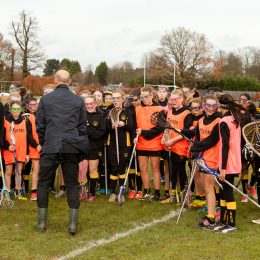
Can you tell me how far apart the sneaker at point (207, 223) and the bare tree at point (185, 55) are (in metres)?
51.7

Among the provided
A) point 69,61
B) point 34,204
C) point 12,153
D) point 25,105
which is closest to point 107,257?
point 34,204

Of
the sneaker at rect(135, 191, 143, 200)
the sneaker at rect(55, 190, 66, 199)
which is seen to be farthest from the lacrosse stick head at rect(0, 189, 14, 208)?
the sneaker at rect(135, 191, 143, 200)

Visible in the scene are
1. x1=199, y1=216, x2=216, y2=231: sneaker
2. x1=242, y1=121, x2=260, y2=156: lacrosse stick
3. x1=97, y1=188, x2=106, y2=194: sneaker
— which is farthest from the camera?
x1=97, y1=188, x2=106, y2=194: sneaker

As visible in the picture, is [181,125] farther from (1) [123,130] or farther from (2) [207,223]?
(2) [207,223]

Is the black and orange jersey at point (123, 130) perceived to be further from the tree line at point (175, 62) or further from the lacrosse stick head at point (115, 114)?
the tree line at point (175, 62)

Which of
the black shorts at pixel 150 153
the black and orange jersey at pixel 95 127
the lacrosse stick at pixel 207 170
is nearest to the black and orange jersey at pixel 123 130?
the black and orange jersey at pixel 95 127

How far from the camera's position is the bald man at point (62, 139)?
6234mm

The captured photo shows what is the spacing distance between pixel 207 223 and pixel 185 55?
5395cm

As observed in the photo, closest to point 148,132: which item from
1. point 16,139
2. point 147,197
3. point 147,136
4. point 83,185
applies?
point 147,136

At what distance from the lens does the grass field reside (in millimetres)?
5416

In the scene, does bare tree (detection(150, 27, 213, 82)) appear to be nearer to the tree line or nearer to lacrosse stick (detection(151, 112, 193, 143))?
the tree line

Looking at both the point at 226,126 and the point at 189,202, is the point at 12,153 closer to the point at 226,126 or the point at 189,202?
the point at 189,202

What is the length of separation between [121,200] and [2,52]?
5235cm

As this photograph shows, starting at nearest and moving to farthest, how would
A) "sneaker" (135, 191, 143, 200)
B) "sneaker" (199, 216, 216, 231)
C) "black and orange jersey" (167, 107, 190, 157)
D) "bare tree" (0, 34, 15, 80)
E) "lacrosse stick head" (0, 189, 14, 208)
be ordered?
"sneaker" (199, 216, 216, 231) → "lacrosse stick head" (0, 189, 14, 208) → "black and orange jersey" (167, 107, 190, 157) → "sneaker" (135, 191, 143, 200) → "bare tree" (0, 34, 15, 80)
